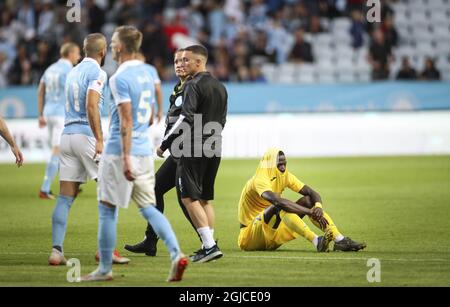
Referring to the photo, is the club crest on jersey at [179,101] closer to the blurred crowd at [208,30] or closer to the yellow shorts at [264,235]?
the yellow shorts at [264,235]

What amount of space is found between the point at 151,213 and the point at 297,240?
3477mm

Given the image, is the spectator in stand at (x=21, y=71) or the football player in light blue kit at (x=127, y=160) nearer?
the football player in light blue kit at (x=127, y=160)

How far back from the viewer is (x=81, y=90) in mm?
9539

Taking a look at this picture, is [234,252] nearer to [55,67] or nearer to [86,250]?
[86,250]

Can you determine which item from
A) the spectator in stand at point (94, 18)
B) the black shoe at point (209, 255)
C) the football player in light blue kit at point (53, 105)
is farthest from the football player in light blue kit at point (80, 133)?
the spectator in stand at point (94, 18)

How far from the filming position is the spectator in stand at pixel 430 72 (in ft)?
79.0

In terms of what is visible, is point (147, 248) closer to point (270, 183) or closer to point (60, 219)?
point (60, 219)

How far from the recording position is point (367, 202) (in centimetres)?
1480

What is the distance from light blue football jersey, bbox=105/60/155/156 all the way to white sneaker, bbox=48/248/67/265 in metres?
1.57

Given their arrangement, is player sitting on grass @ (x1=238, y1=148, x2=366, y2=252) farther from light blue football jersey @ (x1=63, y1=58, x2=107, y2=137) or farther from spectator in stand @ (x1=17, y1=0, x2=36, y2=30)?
spectator in stand @ (x1=17, y1=0, x2=36, y2=30)

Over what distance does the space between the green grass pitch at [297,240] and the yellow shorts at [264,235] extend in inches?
6.5

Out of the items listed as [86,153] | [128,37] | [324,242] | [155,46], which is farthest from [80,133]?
[155,46]

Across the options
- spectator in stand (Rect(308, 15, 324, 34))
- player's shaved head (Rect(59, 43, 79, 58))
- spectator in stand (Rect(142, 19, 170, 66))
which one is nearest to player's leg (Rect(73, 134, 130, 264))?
player's shaved head (Rect(59, 43, 79, 58))
